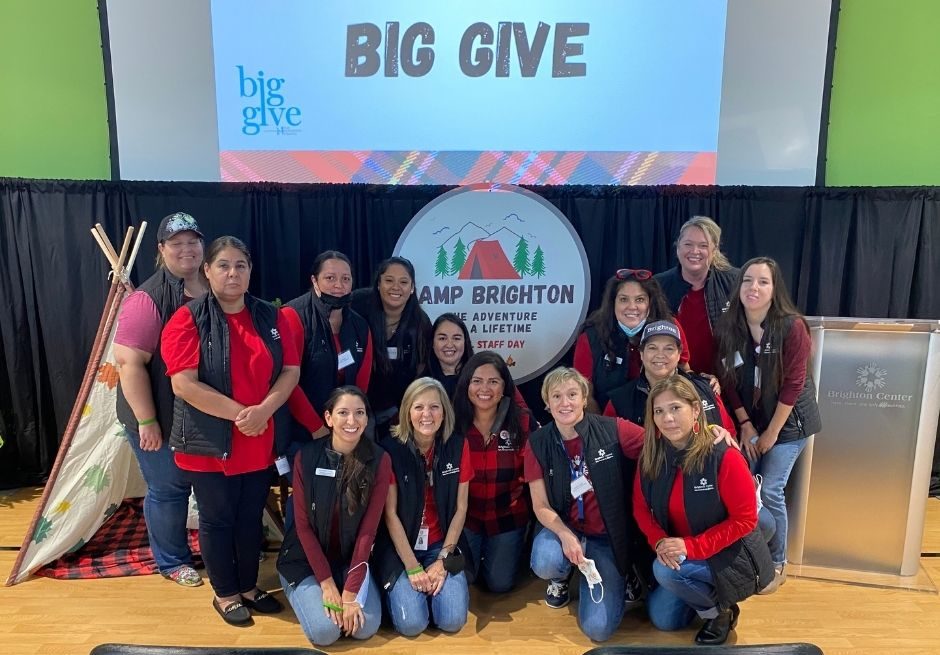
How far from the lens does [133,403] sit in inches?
85.5

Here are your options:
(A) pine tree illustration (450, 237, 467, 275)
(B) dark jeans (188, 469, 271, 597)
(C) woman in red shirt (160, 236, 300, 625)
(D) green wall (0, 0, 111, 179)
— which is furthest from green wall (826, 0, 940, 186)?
(D) green wall (0, 0, 111, 179)

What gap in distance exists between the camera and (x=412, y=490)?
222 centimetres

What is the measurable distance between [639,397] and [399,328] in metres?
1.12

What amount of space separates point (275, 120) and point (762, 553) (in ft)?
10.2

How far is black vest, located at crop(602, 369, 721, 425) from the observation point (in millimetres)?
2242

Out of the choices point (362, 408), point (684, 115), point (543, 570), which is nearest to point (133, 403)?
point (362, 408)

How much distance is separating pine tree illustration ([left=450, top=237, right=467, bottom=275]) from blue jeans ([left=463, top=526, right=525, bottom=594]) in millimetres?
1413

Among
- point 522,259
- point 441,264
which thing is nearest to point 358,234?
point 441,264

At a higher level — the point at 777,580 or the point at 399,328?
the point at 399,328

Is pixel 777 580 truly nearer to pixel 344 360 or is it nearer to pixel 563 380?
pixel 563 380

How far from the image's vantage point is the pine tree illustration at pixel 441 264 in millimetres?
3160

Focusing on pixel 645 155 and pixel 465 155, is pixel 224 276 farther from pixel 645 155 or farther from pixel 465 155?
pixel 645 155

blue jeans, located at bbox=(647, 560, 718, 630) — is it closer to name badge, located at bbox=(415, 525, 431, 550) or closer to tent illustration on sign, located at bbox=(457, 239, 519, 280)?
name badge, located at bbox=(415, 525, 431, 550)

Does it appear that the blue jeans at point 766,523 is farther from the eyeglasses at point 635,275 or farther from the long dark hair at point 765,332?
the eyeglasses at point 635,275
